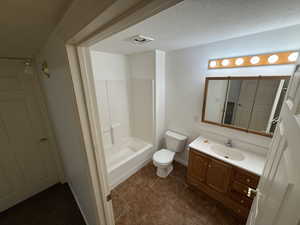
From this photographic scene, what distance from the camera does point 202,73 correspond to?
199 cm

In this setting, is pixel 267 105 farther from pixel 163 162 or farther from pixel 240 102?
pixel 163 162

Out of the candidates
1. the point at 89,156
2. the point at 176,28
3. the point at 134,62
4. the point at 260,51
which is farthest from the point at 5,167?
the point at 260,51

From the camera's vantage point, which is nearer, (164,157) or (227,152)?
(227,152)

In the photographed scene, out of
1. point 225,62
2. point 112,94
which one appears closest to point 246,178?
point 225,62

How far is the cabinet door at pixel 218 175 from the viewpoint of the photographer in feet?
5.26

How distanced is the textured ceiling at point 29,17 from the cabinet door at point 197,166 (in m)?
2.09

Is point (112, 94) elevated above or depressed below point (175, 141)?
above

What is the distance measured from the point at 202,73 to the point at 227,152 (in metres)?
1.32

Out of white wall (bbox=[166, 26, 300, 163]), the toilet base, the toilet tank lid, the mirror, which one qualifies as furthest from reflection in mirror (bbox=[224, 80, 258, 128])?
the toilet base

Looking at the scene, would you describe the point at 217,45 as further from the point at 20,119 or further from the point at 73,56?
the point at 20,119

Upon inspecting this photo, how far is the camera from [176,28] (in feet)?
4.03

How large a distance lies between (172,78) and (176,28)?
117cm

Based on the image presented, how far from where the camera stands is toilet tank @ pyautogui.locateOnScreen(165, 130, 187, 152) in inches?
94.0

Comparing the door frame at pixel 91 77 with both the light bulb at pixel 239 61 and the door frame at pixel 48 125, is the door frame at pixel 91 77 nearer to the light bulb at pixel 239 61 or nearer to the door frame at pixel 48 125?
the door frame at pixel 48 125
